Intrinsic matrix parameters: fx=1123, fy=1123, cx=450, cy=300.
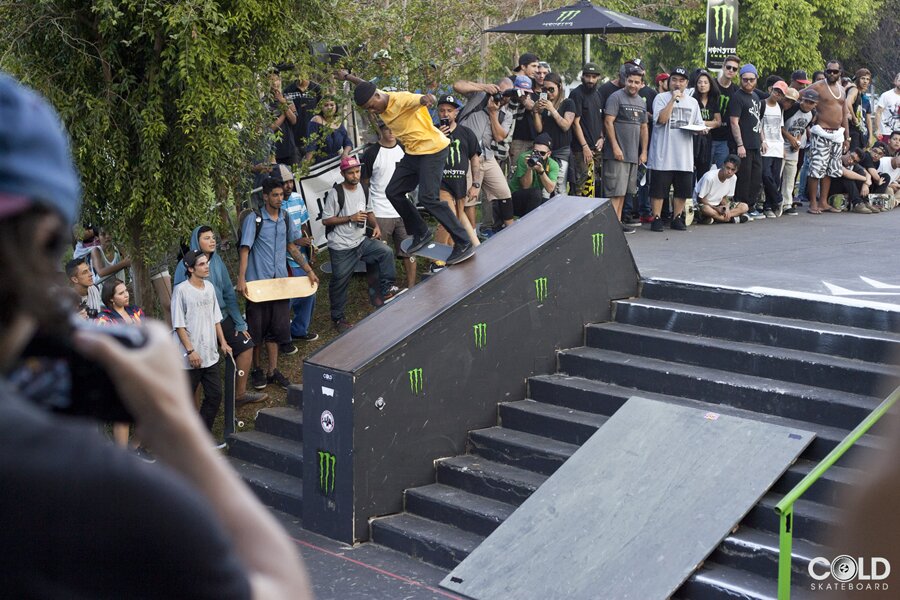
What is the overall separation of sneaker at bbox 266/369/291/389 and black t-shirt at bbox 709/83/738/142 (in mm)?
6365

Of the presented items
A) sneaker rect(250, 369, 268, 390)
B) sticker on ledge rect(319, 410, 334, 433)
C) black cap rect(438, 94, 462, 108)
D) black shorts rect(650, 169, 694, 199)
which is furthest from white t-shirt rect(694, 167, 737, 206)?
sticker on ledge rect(319, 410, 334, 433)

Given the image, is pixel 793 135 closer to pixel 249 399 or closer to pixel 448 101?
pixel 448 101

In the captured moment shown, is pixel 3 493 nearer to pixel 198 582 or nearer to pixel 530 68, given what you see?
pixel 198 582

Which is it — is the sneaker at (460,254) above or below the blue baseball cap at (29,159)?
below

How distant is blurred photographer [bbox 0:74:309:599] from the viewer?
895mm

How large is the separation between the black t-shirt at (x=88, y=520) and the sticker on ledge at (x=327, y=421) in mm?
7114

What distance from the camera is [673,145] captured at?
41.3 feet

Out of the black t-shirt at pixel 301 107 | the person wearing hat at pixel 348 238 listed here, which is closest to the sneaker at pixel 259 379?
the person wearing hat at pixel 348 238

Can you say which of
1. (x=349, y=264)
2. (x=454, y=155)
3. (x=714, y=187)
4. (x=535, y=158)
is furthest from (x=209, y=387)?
(x=714, y=187)

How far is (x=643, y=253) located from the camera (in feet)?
36.2

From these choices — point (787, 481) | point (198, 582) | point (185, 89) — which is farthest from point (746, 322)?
point (198, 582)

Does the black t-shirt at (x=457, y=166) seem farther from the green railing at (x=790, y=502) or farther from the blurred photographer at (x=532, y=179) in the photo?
the green railing at (x=790, y=502)

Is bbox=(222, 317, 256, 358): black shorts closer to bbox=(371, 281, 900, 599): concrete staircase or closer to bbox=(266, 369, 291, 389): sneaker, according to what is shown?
bbox=(266, 369, 291, 389): sneaker

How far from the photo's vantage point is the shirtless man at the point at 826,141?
14406mm
